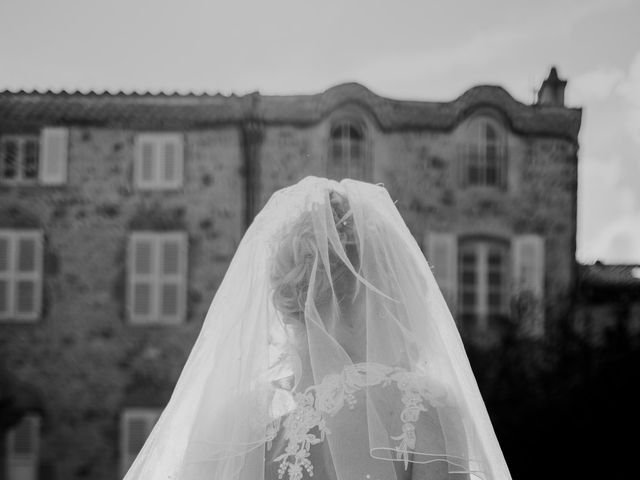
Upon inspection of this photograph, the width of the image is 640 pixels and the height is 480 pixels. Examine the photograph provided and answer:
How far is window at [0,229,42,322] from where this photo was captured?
488 inches

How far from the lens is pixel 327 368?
6.44 feet

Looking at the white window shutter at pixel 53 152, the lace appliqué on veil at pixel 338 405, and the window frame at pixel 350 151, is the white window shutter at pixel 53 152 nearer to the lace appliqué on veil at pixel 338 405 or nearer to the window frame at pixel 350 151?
the window frame at pixel 350 151

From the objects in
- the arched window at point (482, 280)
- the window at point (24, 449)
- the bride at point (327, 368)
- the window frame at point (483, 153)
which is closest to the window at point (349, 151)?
the window frame at point (483, 153)

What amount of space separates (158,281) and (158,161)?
6.25 feet

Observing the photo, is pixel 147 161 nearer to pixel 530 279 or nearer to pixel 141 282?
pixel 141 282

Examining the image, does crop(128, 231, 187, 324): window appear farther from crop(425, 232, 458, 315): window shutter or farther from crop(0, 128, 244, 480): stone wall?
crop(425, 232, 458, 315): window shutter

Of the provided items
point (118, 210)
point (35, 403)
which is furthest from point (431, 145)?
point (35, 403)

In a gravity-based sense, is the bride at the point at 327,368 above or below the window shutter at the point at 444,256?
below

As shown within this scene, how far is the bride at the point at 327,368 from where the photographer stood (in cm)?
187

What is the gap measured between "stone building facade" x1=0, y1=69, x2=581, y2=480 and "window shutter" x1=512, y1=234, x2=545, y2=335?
0.03 metres

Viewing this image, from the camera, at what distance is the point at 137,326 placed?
12.4m

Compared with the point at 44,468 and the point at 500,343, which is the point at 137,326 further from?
the point at 500,343

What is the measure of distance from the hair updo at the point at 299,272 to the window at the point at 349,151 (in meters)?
10.6

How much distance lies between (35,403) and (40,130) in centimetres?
421
